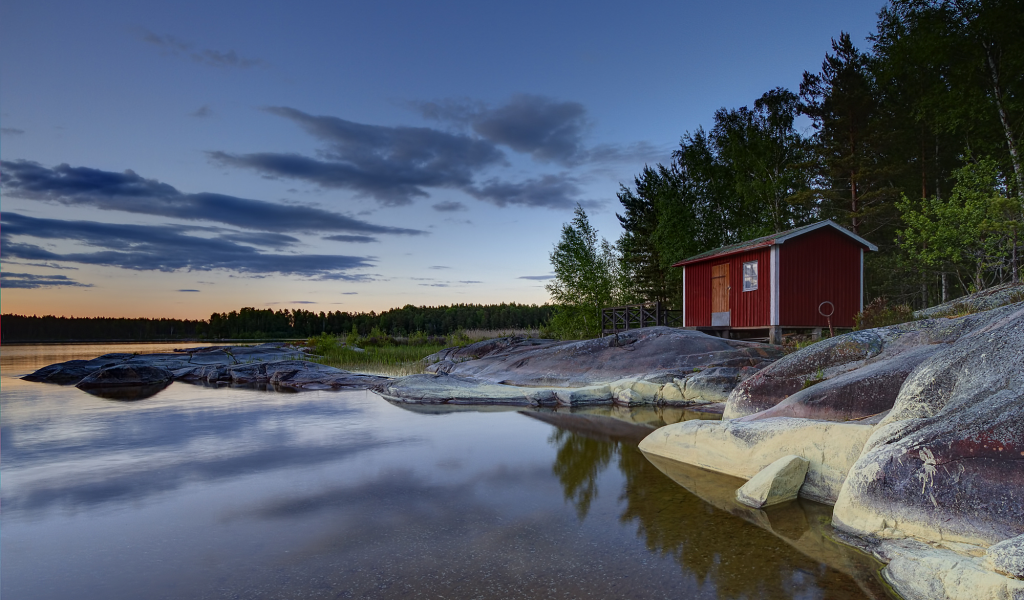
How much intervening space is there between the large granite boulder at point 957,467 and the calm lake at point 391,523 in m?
0.41

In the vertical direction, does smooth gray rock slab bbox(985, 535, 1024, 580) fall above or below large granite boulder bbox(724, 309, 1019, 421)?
below

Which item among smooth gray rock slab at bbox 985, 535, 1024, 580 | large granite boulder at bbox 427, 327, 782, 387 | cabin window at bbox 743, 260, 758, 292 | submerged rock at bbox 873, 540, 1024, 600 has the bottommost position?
submerged rock at bbox 873, 540, 1024, 600

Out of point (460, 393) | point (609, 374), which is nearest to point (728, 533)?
point (460, 393)

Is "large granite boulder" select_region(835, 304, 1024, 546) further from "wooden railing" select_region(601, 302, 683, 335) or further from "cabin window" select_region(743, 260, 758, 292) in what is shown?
"wooden railing" select_region(601, 302, 683, 335)

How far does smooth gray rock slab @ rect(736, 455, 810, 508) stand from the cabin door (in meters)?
14.9

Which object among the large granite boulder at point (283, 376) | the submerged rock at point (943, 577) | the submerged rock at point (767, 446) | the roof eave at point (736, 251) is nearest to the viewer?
the submerged rock at point (943, 577)

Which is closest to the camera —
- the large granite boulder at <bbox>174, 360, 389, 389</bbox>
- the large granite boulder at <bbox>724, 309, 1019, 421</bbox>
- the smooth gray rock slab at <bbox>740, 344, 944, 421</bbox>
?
the smooth gray rock slab at <bbox>740, 344, 944, 421</bbox>

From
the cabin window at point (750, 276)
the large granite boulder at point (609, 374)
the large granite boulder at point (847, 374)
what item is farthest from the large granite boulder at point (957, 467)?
the cabin window at point (750, 276)

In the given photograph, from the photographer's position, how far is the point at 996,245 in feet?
69.4

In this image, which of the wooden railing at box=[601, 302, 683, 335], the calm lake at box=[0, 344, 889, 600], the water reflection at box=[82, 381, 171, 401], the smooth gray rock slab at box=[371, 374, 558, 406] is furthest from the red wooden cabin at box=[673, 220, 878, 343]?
the water reflection at box=[82, 381, 171, 401]

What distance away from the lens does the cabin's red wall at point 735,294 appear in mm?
17797

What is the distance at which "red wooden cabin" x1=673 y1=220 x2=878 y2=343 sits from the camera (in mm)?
17391

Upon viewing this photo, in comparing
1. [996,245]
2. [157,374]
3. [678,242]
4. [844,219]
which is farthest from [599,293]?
[157,374]

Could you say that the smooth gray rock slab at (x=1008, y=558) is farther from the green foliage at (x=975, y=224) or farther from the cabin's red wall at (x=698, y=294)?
the green foliage at (x=975, y=224)
